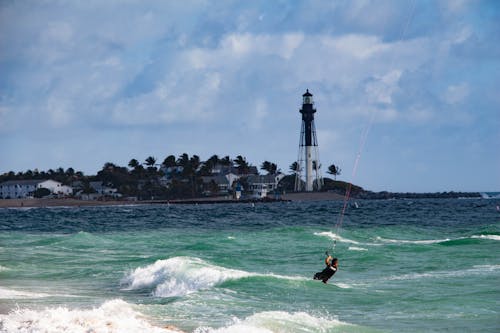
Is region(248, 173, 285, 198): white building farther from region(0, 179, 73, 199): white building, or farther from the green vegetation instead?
region(0, 179, 73, 199): white building

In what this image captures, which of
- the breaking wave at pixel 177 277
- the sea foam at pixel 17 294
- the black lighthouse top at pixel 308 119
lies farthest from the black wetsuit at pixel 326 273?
the black lighthouse top at pixel 308 119

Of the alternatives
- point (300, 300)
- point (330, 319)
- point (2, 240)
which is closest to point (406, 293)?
point (300, 300)

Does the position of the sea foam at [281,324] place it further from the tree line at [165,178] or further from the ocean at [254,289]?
→ the tree line at [165,178]

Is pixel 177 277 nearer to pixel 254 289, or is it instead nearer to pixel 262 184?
pixel 254 289

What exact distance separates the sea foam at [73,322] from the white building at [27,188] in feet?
563

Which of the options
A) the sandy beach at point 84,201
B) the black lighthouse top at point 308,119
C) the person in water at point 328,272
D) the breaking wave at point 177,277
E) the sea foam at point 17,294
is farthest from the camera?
the sandy beach at point 84,201

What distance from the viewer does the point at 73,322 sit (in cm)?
1322

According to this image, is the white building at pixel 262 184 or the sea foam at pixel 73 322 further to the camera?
the white building at pixel 262 184

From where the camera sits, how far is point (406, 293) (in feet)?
65.5

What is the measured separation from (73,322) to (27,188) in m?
176

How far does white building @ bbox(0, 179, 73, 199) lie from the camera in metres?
180

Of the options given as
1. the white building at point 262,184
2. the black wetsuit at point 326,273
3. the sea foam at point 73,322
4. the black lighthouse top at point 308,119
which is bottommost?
the sea foam at point 73,322

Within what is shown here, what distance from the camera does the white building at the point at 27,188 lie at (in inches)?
7067

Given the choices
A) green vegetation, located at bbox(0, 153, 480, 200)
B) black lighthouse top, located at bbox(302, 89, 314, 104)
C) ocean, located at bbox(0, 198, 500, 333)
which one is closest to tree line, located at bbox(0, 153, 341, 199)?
green vegetation, located at bbox(0, 153, 480, 200)
